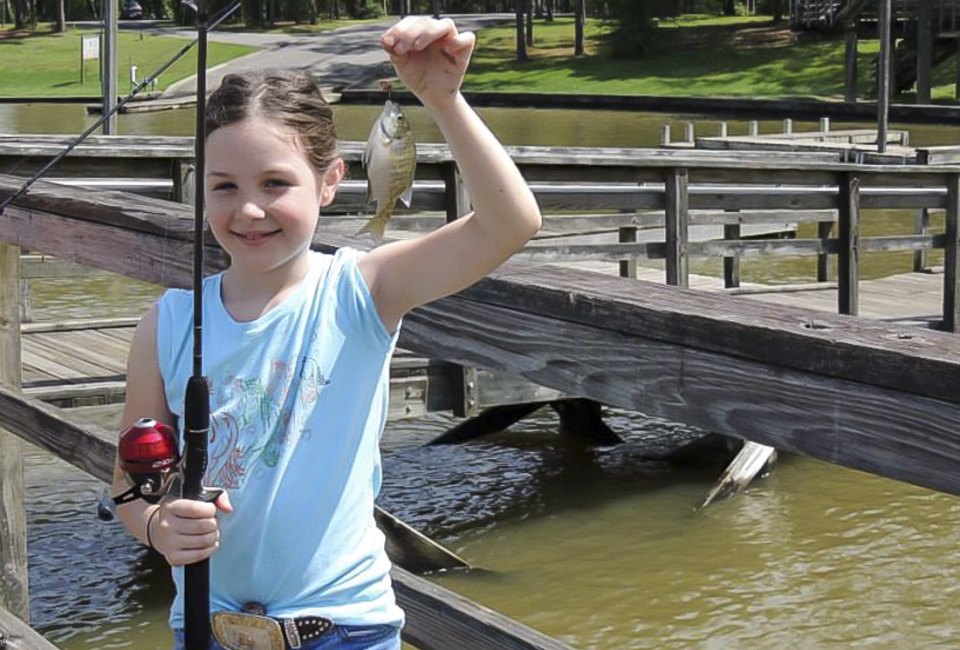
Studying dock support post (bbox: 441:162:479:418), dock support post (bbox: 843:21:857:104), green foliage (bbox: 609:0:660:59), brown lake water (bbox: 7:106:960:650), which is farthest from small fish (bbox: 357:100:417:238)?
green foliage (bbox: 609:0:660:59)

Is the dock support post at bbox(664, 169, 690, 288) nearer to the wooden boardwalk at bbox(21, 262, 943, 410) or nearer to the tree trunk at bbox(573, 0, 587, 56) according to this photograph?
the wooden boardwalk at bbox(21, 262, 943, 410)

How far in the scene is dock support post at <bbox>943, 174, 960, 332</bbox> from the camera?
9.30 m

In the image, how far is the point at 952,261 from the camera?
30.9 ft

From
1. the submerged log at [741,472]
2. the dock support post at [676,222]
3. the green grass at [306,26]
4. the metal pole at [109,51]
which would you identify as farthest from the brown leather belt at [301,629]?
the green grass at [306,26]

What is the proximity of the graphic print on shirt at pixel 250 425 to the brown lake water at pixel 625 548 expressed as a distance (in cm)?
428

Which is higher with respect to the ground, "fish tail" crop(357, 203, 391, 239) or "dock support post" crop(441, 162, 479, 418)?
"fish tail" crop(357, 203, 391, 239)

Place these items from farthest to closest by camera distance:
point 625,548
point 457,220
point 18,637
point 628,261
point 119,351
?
point 628,261, point 119,351, point 625,548, point 18,637, point 457,220

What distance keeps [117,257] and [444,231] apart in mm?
1777

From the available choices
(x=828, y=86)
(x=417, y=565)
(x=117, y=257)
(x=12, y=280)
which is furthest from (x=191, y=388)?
(x=828, y=86)

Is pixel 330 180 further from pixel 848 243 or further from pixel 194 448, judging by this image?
pixel 848 243

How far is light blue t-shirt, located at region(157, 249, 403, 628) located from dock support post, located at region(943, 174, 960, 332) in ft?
24.5

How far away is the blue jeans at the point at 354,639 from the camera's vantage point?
2197 mm

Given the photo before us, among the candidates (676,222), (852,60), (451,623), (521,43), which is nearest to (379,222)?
(451,623)

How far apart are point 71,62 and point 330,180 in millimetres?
63045
